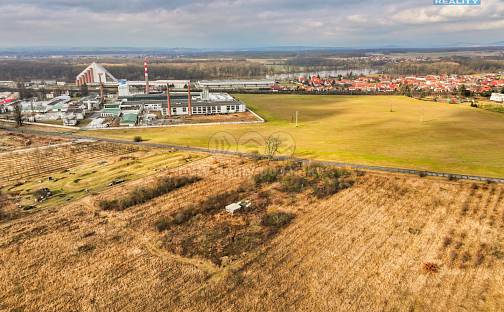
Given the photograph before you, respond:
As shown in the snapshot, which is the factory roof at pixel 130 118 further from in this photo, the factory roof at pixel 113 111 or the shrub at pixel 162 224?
the shrub at pixel 162 224

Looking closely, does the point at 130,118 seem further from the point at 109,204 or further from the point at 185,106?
the point at 109,204

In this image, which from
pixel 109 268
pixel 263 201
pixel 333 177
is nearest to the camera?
pixel 109 268

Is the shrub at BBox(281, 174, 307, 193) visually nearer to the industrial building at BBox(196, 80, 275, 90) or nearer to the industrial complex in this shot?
the industrial complex

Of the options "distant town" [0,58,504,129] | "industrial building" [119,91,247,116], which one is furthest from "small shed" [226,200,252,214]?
"industrial building" [119,91,247,116]

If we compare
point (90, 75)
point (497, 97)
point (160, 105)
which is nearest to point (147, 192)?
point (160, 105)

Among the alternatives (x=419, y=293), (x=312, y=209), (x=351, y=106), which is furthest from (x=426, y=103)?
(x=419, y=293)

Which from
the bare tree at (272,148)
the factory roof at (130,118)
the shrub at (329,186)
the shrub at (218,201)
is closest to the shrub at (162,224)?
the shrub at (218,201)

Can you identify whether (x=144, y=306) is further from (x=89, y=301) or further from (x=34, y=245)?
(x=34, y=245)
